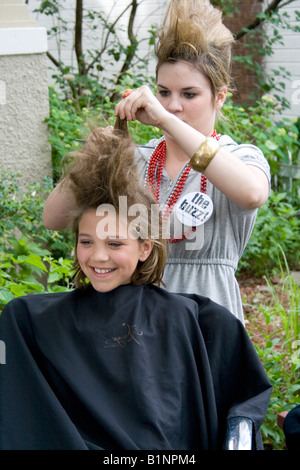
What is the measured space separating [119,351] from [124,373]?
0.06 metres

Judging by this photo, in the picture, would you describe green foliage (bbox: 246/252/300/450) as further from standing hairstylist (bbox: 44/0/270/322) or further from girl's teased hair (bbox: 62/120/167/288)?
girl's teased hair (bbox: 62/120/167/288)

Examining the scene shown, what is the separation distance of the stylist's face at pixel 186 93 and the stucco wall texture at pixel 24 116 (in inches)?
A: 91.2

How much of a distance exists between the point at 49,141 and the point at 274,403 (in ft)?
7.43

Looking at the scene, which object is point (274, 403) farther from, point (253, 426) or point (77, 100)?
point (77, 100)

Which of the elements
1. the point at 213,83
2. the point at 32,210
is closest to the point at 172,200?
the point at 213,83

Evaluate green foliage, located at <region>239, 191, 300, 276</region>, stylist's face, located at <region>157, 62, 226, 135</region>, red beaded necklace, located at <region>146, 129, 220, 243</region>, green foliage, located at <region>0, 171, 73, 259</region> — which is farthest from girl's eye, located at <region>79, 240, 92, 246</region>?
Result: green foliage, located at <region>239, 191, 300, 276</region>

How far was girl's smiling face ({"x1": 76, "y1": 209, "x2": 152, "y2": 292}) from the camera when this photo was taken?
6.09 feet

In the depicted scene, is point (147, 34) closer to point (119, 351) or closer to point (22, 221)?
point (22, 221)

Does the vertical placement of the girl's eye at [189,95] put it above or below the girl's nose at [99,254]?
above

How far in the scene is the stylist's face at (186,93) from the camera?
6.58 feet

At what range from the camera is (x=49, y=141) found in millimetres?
4352

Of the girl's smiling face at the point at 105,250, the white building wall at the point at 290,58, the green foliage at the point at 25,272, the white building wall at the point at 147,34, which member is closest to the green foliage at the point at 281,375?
the green foliage at the point at 25,272

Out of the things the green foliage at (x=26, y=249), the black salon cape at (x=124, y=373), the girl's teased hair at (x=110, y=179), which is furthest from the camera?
the green foliage at (x=26, y=249)

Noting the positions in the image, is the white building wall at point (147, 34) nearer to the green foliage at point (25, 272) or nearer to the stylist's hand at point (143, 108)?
the green foliage at point (25, 272)
